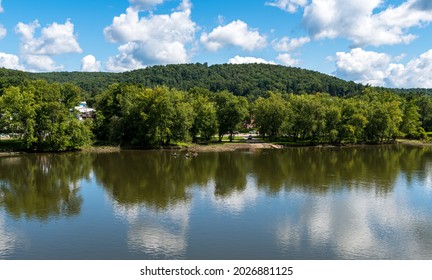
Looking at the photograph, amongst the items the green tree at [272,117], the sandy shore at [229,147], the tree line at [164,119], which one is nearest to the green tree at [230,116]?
the tree line at [164,119]

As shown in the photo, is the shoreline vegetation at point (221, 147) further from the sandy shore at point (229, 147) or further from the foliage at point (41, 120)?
the foliage at point (41, 120)

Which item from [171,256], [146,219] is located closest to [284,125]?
[146,219]

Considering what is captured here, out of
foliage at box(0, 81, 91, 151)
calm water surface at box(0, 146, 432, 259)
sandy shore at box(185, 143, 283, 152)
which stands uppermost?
foliage at box(0, 81, 91, 151)

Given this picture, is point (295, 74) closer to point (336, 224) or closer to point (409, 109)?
point (409, 109)

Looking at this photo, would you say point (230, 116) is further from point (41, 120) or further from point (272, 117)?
point (41, 120)

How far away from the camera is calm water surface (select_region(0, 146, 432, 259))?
21.9 metres

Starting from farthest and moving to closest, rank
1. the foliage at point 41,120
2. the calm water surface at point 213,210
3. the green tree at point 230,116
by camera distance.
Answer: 1. the green tree at point 230,116
2. the foliage at point 41,120
3. the calm water surface at point 213,210

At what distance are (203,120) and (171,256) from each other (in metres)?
55.0

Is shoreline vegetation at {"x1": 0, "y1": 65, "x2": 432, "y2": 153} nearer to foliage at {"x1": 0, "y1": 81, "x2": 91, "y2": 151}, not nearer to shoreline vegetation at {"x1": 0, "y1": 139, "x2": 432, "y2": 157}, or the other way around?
foliage at {"x1": 0, "y1": 81, "x2": 91, "y2": 151}

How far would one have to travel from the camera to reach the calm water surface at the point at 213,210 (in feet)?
71.8

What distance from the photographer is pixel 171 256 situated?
67.6 ft

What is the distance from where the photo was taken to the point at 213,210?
29.5m

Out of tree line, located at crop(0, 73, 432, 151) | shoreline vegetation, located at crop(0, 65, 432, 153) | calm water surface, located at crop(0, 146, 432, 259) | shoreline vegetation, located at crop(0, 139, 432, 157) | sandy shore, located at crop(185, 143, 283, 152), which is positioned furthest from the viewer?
sandy shore, located at crop(185, 143, 283, 152)

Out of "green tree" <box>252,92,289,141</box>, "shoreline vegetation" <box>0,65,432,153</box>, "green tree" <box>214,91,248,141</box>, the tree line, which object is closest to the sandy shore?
"shoreline vegetation" <box>0,65,432,153</box>
